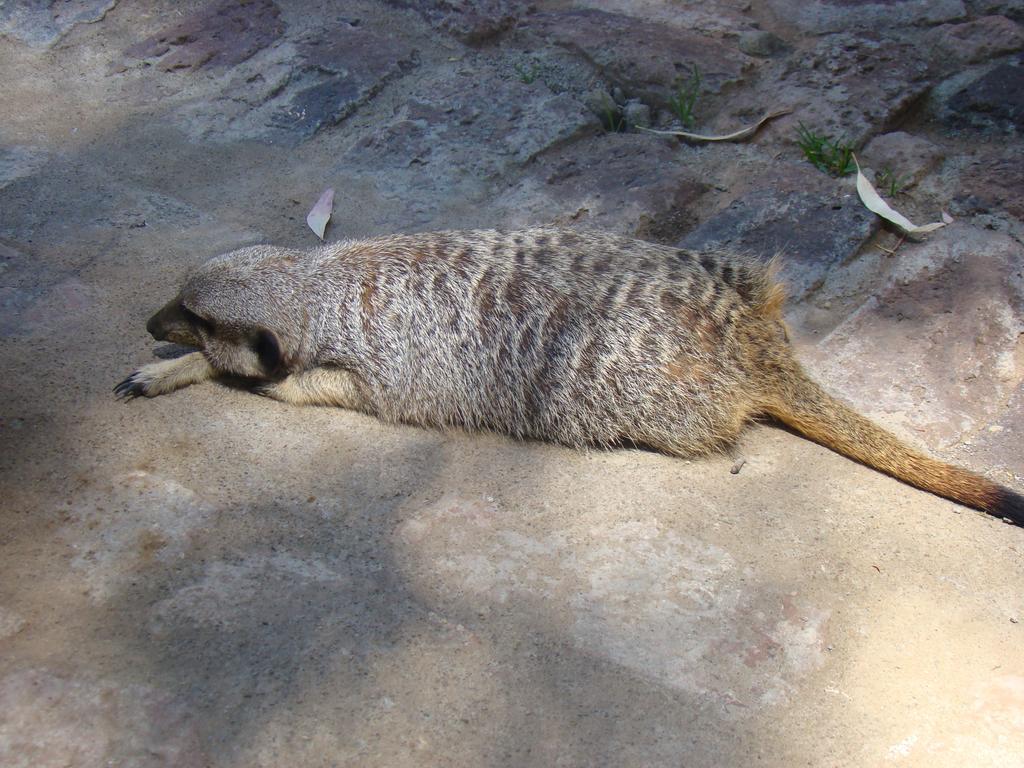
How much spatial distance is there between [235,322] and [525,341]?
3.09 feet

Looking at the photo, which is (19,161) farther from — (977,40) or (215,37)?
(977,40)

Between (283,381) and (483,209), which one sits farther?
(483,209)

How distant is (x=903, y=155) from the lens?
351cm

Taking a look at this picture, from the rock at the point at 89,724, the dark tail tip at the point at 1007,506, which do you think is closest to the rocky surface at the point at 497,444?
the rock at the point at 89,724

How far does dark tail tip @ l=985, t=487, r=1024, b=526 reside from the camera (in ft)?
7.97

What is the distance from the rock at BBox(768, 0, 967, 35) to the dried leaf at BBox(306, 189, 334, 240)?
219 cm

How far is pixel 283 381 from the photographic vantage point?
9.73ft

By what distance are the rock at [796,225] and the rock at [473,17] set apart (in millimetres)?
1522

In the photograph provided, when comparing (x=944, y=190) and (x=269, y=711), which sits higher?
(x=944, y=190)

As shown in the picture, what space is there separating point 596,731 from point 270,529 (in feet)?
3.10

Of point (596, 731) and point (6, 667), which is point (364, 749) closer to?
point (596, 731)

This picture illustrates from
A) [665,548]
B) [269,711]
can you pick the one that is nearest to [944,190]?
[665,548]

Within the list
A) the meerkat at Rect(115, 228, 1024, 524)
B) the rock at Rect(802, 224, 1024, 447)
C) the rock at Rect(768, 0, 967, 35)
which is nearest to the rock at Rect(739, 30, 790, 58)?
the rock at Rect(768, 0, 967, 35)

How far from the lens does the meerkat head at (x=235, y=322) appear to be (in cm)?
294
